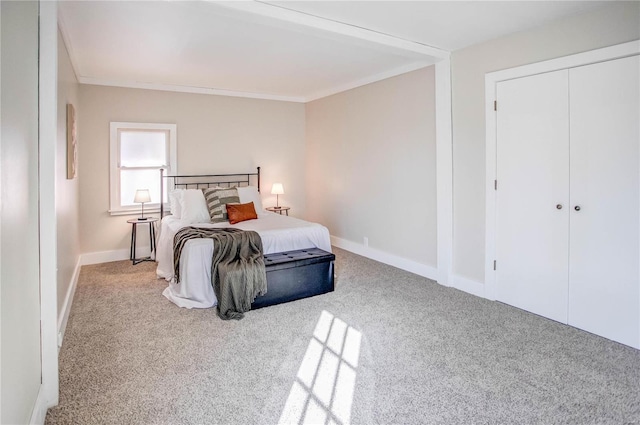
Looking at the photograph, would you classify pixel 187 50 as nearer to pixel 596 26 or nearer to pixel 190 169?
pixel 190 169

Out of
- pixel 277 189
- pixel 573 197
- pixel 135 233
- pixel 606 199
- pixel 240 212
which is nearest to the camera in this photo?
pixel 606 199

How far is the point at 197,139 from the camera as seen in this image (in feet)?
19.4

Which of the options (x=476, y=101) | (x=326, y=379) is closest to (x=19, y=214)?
(x=326, y=379)

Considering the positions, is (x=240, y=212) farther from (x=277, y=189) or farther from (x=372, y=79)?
(x=372, y=79)

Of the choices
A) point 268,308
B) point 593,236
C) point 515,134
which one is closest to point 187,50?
point 268,308

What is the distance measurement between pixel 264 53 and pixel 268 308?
2.59 m

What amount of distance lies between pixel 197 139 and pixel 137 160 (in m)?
0.88

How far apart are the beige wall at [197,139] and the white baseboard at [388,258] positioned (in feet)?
4.00

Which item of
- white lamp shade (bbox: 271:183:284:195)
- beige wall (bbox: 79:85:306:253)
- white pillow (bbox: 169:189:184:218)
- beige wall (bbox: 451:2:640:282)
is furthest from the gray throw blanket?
white lamp shade (bbox: 271:183:284:195)

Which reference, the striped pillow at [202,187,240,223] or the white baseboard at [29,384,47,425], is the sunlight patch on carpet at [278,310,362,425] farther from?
the striped pillow at [202,187,240,223]

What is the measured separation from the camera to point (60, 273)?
316 centimetres

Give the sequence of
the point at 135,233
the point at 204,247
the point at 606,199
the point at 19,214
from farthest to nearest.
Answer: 1. the point at 135,233
2. the point at 204,247
3. the point at 606,199
4. the point at 19,214

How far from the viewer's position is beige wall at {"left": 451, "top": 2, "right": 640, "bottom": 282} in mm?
3172

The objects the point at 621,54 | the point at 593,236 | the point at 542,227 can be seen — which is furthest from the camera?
the point at 542,227
